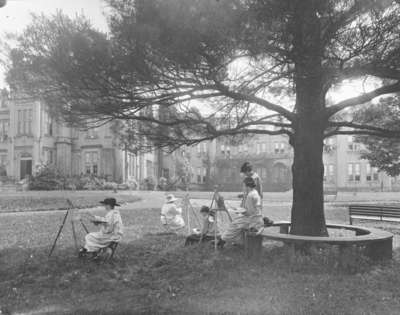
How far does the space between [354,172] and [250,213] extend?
190ft

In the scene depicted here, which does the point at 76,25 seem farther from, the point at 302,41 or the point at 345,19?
the point at 345,19

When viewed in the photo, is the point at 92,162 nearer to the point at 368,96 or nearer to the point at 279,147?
the point at 279,147

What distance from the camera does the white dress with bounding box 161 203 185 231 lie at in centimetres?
1095

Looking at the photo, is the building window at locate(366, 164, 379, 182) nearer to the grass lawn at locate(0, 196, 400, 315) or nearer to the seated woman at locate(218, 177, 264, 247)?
the grass lawn at locate(0, 196, 400, 315)

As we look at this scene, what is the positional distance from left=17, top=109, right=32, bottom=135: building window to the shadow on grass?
122ft

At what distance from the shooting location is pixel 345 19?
6430 millimetres

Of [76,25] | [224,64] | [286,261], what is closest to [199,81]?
[224,64]

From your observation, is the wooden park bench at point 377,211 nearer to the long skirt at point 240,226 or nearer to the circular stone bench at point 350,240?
the circular stone bench at point 350,240

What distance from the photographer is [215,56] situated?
6531mm

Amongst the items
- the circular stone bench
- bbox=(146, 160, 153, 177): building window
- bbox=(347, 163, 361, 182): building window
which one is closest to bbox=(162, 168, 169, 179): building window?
bbox=(146, 160, 153, 177): building window

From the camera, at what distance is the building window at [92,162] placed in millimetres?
43906

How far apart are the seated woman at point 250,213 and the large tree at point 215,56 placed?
133 centimetres

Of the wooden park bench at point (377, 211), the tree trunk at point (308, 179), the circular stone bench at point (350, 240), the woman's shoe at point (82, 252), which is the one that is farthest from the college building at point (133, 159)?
the circular stone bench at point (350, 240)

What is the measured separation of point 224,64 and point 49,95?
3.43 meters
